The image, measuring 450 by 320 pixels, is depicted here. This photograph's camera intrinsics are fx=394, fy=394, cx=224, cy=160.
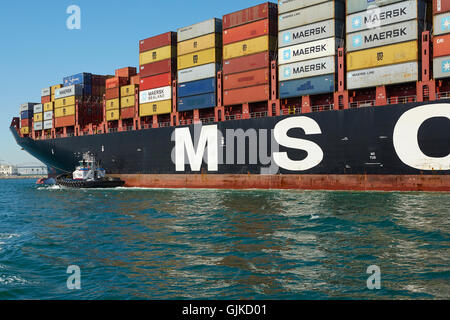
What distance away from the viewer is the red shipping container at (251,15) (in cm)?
3803

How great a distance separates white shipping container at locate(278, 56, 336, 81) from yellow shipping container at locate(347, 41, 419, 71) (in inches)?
65.8

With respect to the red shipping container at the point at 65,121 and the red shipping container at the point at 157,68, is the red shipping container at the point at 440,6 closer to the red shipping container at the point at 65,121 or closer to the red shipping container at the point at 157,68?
the red shipping container at the point at 157,68

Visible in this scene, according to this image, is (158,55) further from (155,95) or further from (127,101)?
(127,101)

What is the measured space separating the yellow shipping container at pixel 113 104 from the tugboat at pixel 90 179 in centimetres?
743

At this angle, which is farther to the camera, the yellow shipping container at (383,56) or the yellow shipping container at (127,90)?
the yellow shipping container at (127,90)

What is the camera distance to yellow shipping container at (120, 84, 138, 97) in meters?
50.9

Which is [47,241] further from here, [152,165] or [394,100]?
[152,165]

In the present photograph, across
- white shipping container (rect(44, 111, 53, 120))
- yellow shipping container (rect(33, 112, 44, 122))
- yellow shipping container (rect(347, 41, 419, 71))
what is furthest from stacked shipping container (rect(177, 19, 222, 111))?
yellow shipping container (rect(33, 112, 44, 122))

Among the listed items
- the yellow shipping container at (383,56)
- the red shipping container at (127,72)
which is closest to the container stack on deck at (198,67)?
the red shipping container at (127,72)

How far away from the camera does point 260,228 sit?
16.2 metres

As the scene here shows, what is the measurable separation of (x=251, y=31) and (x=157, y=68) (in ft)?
46.5
